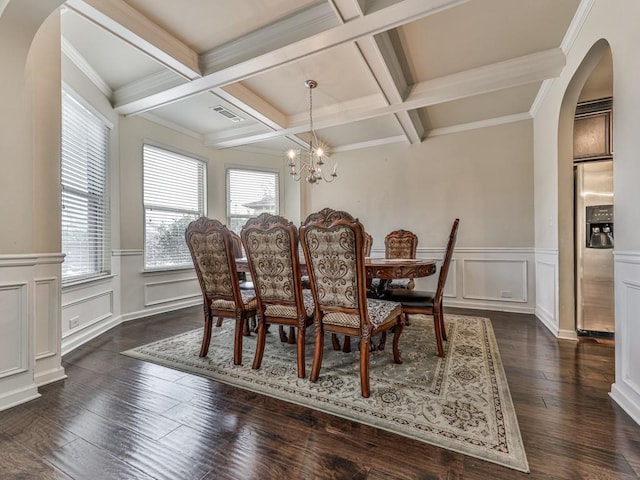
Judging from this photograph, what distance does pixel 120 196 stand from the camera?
3.75 meters

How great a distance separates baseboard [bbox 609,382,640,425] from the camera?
1536 millimetres

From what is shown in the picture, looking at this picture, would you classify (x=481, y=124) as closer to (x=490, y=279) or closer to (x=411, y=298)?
(x=490, y=279)

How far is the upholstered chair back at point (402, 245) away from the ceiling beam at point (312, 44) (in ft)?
8.18

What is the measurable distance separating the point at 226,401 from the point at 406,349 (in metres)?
1.55

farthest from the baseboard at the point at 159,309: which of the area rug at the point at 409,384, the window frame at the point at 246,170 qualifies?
the window frame at the point at 246,170

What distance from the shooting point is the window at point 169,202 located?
417 centimetres

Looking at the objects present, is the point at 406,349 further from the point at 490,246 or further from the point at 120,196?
the point at 120,196

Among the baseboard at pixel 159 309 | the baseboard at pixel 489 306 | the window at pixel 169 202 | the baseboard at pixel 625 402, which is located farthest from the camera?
the window at pixel 169 202

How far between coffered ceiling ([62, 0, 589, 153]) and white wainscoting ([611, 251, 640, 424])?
1949mm

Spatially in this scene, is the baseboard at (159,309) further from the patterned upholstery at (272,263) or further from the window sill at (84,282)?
the patterned upholstery at (272,263)

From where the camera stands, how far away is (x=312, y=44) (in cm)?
238

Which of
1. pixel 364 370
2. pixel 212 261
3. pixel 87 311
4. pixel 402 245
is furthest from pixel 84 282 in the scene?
pixel 402 245

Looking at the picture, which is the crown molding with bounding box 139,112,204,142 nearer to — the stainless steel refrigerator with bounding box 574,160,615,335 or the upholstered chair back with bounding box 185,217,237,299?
the upholstered chair back with bounding box 185,217,237,299

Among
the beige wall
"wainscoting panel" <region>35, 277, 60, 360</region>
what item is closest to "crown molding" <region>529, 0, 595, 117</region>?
the beige wall
